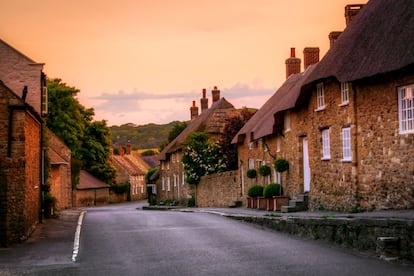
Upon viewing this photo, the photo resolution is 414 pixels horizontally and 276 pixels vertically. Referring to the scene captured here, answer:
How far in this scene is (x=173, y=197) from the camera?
211 feet

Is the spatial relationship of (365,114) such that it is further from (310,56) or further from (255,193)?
(310,56)

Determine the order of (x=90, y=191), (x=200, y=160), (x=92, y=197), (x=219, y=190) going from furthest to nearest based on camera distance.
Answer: (x=92, y=197), (x=90, y=191), (x=200, y=160), (x=219, y=190)

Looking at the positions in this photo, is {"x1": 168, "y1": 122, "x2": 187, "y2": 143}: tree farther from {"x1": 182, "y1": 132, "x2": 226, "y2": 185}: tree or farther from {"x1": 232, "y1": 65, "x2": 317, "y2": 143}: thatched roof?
{"x1": 232, "y1": 65, "x2": 317, "y2": 143}: thatched roof

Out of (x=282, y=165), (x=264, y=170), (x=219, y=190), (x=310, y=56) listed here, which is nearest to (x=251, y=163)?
(x=264, y=170)

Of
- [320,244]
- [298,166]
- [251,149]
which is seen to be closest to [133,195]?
[251,149]

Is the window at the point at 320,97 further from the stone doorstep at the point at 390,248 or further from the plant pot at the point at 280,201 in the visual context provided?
the stone doorstep at the point at 390,248

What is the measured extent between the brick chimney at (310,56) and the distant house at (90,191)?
39.7 meters

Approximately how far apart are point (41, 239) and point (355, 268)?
1116 centimetres

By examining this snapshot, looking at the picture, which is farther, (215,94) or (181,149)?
(215,94)

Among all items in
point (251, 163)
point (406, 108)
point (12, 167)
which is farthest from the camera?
point (251, 163)

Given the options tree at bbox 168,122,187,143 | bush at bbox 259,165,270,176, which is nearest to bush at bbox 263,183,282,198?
bush at bbox 259,165,270,176

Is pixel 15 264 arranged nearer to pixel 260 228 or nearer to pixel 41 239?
pixel 41 239

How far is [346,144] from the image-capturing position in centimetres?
2434

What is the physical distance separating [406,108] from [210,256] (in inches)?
333
